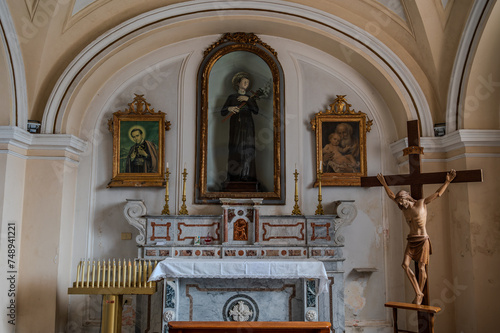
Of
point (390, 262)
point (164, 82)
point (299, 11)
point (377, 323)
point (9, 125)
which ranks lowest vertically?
point (377, 323)

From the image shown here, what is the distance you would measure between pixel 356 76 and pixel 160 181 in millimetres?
3647

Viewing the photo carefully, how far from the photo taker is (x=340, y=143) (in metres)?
8.23

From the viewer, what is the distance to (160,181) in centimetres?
803

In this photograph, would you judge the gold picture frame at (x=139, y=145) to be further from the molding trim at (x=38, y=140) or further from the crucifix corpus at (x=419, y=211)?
the crucifix corpus at (x=419, y=211)

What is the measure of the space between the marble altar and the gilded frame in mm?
527

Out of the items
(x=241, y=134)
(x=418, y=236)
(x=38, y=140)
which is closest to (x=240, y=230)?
(x=241, y=134)

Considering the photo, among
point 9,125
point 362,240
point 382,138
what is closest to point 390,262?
point 362,240

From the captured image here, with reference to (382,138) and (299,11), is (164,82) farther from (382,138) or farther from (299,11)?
(382,138)

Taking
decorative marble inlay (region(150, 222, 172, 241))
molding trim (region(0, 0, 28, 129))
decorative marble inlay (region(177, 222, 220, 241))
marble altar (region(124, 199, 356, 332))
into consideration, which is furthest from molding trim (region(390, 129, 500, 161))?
molding trim (region(0, 0, 28, 129))

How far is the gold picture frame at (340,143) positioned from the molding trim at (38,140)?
3750 mm

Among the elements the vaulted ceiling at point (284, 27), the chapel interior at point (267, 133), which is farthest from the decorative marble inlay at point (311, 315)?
the vaulted ceiling at point (284, 27)

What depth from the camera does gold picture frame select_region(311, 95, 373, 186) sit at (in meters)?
8.11

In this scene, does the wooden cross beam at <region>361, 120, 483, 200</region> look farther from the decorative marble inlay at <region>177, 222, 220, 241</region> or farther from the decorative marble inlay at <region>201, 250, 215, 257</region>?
the decorative marble inlay at <region>201, 250, 215, 257</region>

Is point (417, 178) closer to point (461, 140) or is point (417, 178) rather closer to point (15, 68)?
point (461, 140)
